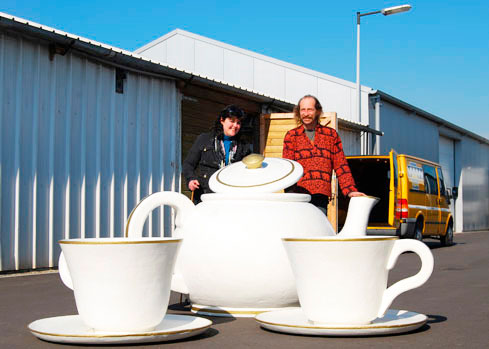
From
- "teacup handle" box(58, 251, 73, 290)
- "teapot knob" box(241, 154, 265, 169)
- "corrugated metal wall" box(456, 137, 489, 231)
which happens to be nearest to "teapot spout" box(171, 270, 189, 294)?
"teapot knob" box(241, 154, 265, 169)

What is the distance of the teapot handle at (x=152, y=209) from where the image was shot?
449cm

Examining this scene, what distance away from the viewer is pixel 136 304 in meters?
3.45

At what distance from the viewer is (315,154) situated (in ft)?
18.7

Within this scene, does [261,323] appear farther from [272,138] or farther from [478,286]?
[272,138]

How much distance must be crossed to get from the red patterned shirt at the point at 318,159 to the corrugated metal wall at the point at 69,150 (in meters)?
4.87

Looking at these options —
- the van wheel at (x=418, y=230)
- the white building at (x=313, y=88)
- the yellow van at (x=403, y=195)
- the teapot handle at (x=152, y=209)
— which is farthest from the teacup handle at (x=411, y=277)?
the white building at (x=313, y=88)

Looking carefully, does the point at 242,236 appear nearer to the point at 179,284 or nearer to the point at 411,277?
the point at 179,284

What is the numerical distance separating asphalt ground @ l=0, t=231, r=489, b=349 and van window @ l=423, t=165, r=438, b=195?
8.26 metres

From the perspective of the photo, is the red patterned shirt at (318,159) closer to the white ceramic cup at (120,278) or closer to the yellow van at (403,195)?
the white ceramic cup at (120,278)

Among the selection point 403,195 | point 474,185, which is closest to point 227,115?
point 403,195

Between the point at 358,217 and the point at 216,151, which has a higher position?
the point at 216,151

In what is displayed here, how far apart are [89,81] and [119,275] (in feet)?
25.4

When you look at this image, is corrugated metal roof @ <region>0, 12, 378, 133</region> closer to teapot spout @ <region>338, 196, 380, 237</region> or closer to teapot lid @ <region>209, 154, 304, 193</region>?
teapot lid @ <region>209, 154, 304, 193</region>

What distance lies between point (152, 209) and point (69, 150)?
5884 millimetres
